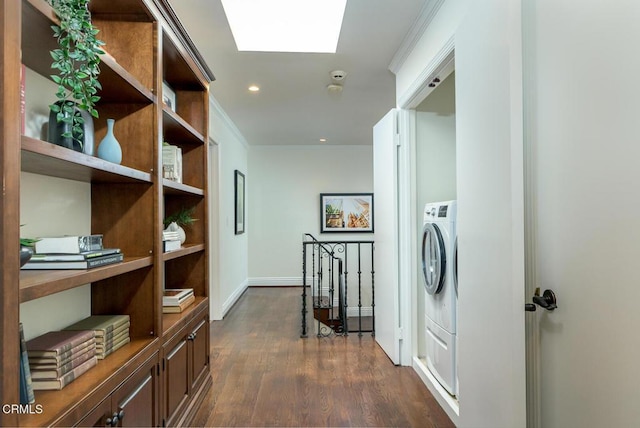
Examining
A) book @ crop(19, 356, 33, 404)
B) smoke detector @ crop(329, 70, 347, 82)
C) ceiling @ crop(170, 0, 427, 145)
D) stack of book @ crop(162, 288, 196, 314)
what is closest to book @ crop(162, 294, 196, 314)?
stack of book @ crop(162, 288, 196, 314)

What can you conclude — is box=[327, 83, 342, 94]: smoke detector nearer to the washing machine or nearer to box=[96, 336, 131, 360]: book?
the washing machine

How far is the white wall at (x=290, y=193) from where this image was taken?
663 cm

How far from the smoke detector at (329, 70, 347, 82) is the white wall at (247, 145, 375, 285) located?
11.0ft

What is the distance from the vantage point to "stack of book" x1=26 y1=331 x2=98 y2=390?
3.90ft

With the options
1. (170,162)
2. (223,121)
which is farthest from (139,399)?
(223,121)

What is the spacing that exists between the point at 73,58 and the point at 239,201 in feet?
15.0

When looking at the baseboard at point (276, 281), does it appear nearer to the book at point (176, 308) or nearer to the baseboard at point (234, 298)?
the baseboard at point (234, 298)

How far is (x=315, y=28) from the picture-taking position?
287cm

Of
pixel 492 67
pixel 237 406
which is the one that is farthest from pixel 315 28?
pixel 237 406

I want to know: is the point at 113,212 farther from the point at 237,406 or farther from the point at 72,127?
the point at 237,406

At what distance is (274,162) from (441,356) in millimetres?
5003

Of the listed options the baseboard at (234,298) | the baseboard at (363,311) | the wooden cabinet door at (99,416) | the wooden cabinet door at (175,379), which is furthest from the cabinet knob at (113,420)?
the baseboard at (363,311)

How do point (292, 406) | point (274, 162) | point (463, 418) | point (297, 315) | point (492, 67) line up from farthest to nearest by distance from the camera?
point (274, 162)
point (297, 315)
point (292, 406)
point (463, 418)
point (492, 67)

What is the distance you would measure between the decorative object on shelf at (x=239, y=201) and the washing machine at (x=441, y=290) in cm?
348
